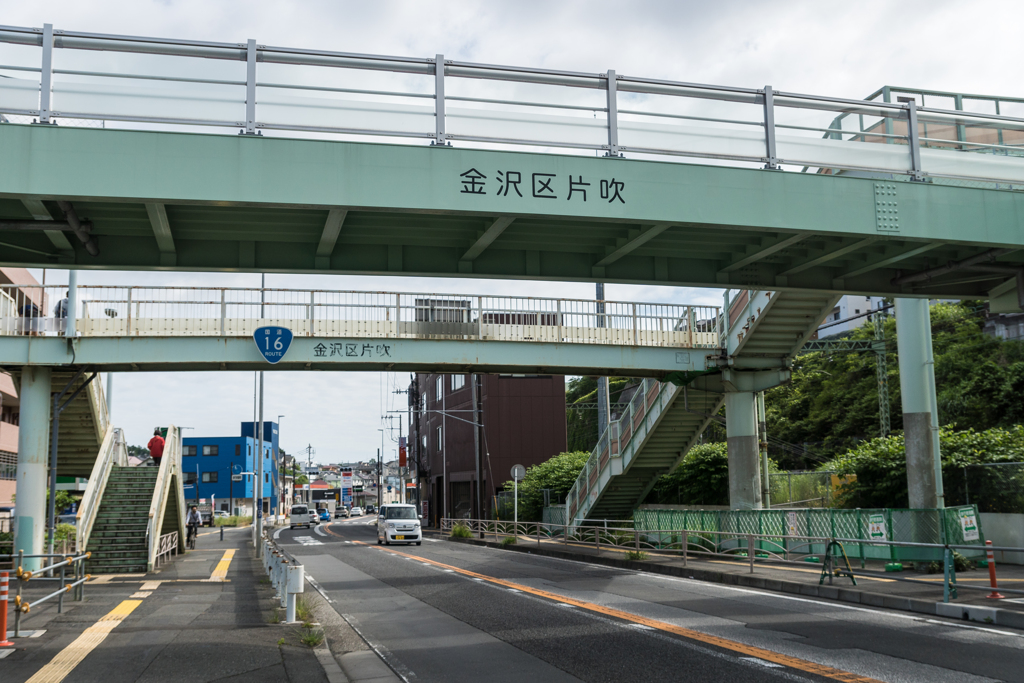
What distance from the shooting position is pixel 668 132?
11.1 meters

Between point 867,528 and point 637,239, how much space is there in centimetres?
1019

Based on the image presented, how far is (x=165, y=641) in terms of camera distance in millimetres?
10961

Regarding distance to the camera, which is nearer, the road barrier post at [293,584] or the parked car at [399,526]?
the road barrier post at [293,584]

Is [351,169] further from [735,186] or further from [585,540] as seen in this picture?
[585,540]

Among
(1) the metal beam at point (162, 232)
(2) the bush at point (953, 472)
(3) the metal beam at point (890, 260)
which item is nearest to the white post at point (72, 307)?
(1) the metal beam at point (162, 232)

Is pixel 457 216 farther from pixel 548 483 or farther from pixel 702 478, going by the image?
pixel 548 483

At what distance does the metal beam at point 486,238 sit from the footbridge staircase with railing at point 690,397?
352 inches

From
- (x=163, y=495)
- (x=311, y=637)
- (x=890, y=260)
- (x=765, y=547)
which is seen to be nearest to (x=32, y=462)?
(x=163, y=495)

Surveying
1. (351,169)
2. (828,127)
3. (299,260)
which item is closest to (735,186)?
(828,127)

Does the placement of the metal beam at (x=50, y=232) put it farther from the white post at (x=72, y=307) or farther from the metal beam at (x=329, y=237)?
the white post at (x=72, y=307)

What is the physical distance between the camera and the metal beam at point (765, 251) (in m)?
11.8

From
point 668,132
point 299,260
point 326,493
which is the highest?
point 668,132

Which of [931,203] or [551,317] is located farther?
[551,317]

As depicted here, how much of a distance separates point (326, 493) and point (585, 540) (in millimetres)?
114044
